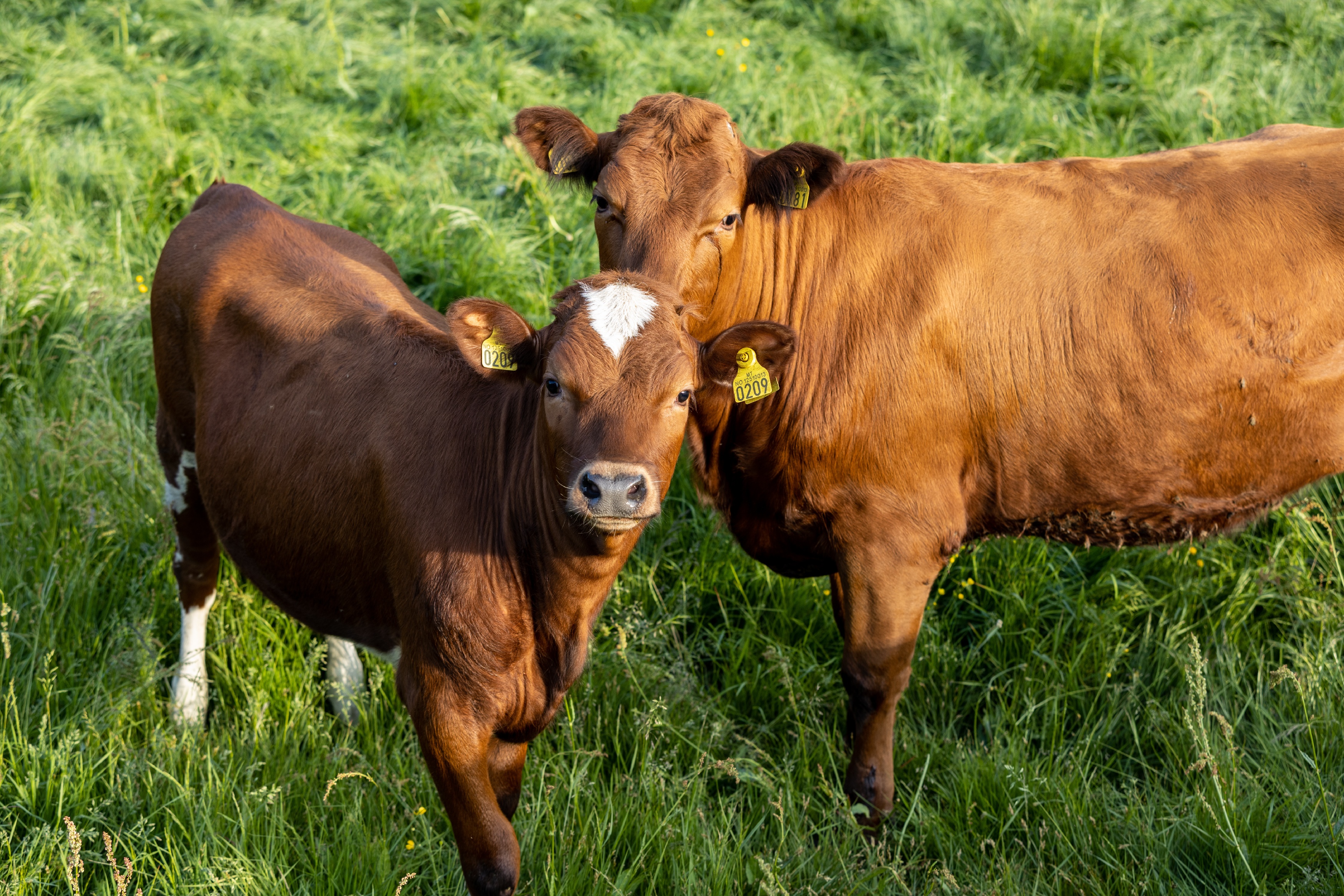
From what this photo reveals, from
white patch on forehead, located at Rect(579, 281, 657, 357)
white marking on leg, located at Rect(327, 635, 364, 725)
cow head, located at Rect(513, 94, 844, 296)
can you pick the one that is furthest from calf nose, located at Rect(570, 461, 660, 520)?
white marking on leg, located at Rect(327, 635, 364, 725)

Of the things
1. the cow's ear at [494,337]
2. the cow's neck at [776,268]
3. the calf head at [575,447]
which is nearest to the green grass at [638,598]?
the calf head at [575,447]

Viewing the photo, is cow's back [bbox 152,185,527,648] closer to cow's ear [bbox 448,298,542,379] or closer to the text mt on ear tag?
cow's ear [bbox 448,298,542,379]

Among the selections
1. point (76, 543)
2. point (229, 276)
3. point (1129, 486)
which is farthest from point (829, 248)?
point (76, 543)

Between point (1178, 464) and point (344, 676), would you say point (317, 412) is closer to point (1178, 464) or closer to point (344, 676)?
point (344, 676)

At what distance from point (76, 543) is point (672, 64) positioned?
14.9 feet

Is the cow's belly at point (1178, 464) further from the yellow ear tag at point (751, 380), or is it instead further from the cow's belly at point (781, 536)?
the yellow ear tag at point (751, 380)

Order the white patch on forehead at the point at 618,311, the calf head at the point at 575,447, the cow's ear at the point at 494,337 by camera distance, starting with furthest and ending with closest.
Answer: the cow's ear at the point at 494,337
the white patch on forehead at the point at 618,311
the calf head at the point at 575,447

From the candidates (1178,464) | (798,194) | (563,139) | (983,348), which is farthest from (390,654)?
(1178,464)

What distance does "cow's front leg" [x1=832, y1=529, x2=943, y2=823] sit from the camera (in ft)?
12.7

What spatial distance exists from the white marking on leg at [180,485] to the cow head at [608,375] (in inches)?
70.3

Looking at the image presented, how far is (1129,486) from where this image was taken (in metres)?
4.07

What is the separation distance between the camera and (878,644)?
391 centimetres

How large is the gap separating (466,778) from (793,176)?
233cm

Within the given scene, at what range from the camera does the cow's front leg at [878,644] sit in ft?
12.7
